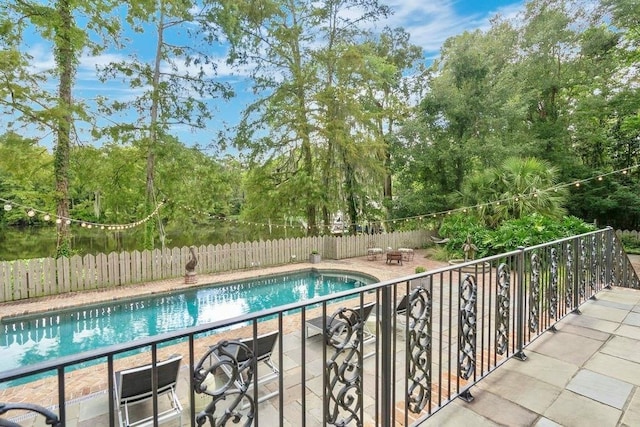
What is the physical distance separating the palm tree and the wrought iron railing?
444cm

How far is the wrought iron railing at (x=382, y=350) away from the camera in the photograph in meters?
1.17

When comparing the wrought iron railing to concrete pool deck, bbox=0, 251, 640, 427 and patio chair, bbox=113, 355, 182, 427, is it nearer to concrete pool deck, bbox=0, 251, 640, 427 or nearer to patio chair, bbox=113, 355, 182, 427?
concrete pool deck, bbox=0, 251, 640, 427

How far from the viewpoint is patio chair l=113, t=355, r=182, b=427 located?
2.45 metres

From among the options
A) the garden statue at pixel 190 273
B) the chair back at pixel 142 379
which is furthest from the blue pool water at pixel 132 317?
the chair back at pixel 142 379

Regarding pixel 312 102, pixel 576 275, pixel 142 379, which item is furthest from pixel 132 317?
pixel 312 102

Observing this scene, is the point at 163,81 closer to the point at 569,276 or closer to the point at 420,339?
the point at 420,339

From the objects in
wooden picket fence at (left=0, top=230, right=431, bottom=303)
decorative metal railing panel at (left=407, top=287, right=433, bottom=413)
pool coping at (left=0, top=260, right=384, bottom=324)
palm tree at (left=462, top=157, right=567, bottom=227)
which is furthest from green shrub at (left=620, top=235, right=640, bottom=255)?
decorative metal railing panel at (left=407, top=287, right=433, bottom=413)

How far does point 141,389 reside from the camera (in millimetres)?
2572

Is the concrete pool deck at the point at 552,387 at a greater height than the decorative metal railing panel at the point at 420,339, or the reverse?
the decorative metal railing panel at the point at 420,339

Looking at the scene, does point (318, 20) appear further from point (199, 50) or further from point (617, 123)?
point (617, 123)

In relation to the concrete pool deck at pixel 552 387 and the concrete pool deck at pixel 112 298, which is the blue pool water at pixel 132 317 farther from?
the concrete pool deck at pixel 552 387

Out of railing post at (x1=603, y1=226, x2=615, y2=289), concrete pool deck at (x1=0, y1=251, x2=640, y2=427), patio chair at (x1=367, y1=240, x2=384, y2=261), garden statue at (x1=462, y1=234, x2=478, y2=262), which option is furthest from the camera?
patio chair at (x1=367, y1=240, x2=384, y2=261)

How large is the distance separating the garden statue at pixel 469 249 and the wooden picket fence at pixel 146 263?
12.3ft

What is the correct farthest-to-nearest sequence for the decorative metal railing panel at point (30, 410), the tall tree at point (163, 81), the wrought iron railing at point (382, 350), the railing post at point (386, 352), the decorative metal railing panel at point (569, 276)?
the tall tree at point (163, 81) < the decorative metal railing panel at point (569, 276) < the railing post at point (386, 352) < the wrought iron railing at point (382, 350) < the decorative metal railing panel at point (30, 410)
